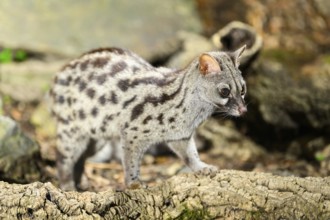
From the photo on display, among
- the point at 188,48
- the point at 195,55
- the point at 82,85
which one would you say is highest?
the point at 188,48

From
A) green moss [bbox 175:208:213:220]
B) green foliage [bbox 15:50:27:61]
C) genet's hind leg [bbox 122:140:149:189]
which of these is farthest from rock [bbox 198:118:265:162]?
green moss [bbox 175:208:213:220]

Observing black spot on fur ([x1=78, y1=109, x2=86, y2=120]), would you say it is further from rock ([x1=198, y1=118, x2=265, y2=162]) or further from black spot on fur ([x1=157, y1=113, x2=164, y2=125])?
rock ([x1=198, y1=118, x2=265, y2=162])

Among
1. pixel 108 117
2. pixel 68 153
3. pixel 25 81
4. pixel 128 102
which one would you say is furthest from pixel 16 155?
pixel 25 81

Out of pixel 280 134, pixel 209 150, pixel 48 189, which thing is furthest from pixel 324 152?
pixel 48 189

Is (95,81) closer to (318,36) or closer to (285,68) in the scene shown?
(285,68)

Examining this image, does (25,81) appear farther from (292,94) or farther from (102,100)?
(292,94)

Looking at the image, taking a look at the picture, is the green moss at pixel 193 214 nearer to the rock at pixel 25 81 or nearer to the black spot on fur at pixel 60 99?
the black spot on fur at pixel 60 99
